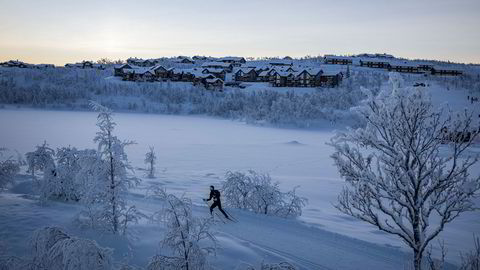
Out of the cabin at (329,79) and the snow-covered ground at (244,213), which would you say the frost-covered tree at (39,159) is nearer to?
the snow-covered ground at (244,213)

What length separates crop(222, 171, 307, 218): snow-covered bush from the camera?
703 inches

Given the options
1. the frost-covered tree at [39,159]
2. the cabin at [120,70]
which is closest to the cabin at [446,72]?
the cabin at [120,70]

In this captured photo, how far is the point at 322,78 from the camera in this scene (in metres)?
92.4

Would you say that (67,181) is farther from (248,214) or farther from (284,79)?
(284,79)

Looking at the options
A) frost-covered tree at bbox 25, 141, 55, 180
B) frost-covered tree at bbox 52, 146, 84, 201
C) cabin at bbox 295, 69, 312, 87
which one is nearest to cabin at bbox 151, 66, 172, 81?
cabin at bbox 295, 69, 312, 87

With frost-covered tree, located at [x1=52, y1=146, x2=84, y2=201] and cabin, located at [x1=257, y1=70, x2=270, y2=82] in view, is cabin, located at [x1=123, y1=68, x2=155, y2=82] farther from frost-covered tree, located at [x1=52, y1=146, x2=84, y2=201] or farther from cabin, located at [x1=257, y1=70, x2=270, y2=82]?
frost-covered tree, located at [x1=52, y1=146, x2=84, y2=201]

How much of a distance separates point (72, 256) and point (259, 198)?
12523 mm

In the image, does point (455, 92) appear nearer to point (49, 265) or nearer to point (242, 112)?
point (242, 112)

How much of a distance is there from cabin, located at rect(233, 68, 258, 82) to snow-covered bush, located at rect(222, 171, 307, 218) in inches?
3340

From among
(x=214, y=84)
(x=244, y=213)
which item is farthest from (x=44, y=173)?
(x=214, y=84)

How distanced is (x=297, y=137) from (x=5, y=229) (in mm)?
40407

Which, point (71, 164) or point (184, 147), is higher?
point (71, 164)

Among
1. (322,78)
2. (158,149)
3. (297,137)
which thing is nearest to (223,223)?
(158,149)

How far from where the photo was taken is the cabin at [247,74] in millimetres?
101438
